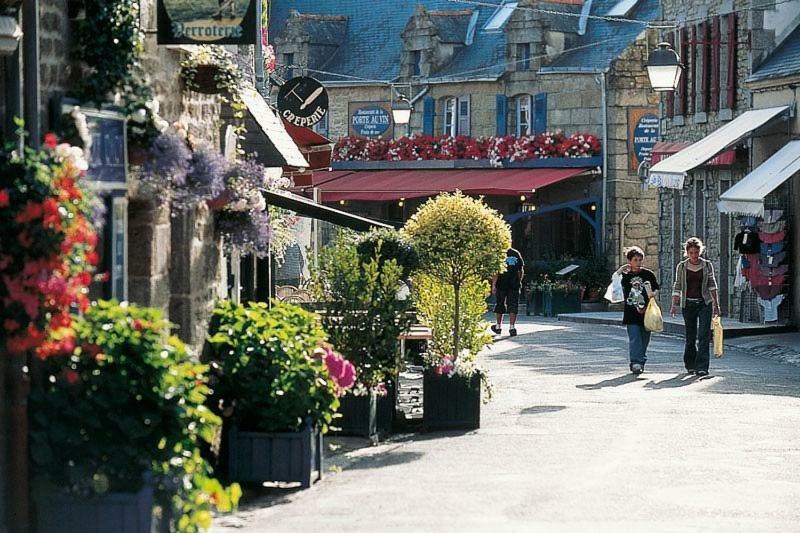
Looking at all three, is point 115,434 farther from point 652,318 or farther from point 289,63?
point 289,63

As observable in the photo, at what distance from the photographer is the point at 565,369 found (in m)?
20.7

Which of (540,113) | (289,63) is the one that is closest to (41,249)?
(540,113)

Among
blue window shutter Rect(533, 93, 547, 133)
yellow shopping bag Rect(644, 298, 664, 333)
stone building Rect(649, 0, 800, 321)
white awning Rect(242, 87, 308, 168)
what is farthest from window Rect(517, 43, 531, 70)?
white awning Rect(242, 87, 308, 168)

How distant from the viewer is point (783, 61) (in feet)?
94.3

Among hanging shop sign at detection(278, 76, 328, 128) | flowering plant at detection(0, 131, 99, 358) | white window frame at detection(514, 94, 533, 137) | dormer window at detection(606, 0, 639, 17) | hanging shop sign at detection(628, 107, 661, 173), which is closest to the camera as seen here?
flowering plant at detection(0, 131, 99, 358)

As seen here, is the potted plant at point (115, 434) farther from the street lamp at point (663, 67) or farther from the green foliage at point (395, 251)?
the street lamp at point (663, 67)

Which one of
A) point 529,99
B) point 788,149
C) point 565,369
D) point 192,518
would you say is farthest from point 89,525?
point 529,99

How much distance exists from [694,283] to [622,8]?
→ 2292cm

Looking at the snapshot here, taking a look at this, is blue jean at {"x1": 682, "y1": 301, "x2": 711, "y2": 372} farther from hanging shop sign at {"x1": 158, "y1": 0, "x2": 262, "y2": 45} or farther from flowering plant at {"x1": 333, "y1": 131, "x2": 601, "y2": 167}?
flowering plant at {"x1": 333, "y1": 131, "x2": 601, "y2": 167}

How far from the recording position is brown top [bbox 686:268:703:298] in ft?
62.9

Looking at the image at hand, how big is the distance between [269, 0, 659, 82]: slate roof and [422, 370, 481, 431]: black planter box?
1025 inches

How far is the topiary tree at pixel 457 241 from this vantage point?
15.2 m

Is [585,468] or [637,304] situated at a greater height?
[637,304]

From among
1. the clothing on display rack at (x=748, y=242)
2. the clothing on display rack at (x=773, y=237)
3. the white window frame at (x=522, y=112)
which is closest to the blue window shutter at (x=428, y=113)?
the white window frame at (x=522, y=112)
